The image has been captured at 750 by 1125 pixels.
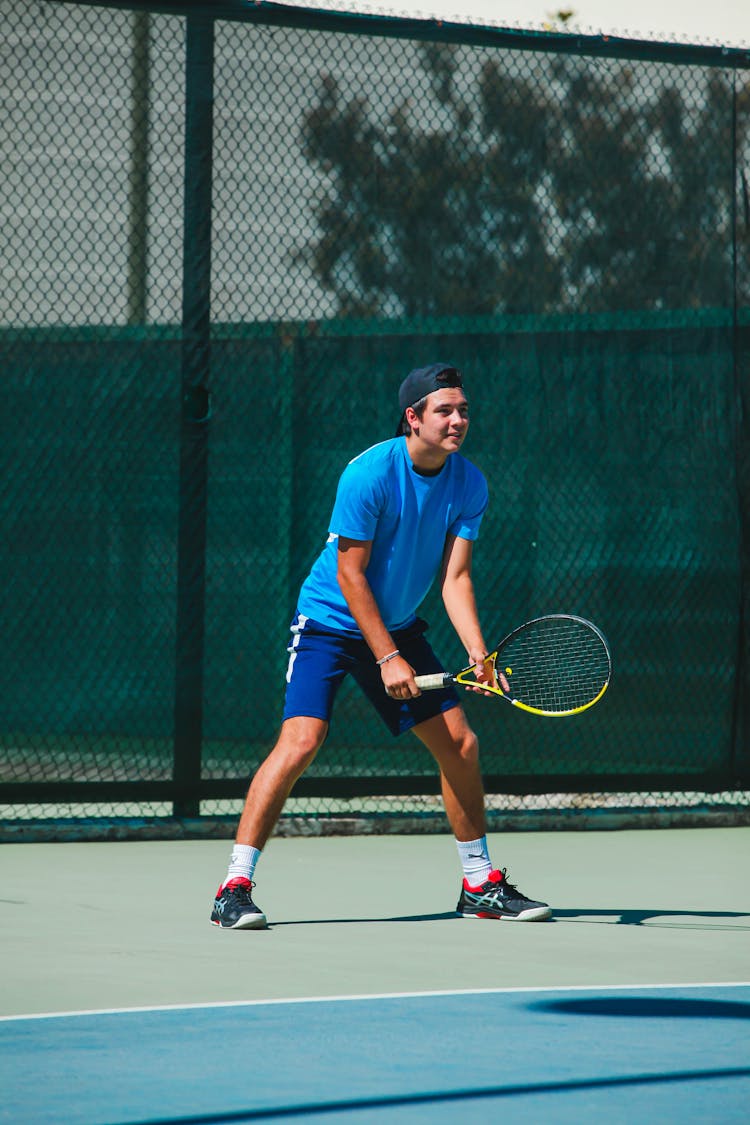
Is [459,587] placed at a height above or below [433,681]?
above

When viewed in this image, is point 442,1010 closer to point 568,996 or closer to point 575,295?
point 568,996

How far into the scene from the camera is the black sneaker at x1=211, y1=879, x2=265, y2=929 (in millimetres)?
5645

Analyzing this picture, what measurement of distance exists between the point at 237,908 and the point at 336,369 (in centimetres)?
257

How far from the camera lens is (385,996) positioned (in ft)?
15.4

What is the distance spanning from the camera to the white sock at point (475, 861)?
5.99 m

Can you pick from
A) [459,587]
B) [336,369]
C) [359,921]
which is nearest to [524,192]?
[336,369]

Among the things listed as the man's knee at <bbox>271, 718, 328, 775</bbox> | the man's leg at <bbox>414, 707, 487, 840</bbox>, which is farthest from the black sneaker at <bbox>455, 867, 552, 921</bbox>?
the man's knee at <bbox>271, 718, 328, 775</bbox>

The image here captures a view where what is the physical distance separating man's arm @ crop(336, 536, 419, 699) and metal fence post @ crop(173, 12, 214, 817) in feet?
5.77

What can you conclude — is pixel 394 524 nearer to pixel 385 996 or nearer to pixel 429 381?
pixel 429 381

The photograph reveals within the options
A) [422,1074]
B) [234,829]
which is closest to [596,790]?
[234,829]

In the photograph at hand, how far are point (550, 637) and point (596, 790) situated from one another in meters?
1.94

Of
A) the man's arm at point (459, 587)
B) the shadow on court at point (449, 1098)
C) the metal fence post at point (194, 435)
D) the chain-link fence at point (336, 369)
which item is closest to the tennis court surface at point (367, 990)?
the shadow on court at point (449, 1098)

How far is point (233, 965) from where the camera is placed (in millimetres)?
5090

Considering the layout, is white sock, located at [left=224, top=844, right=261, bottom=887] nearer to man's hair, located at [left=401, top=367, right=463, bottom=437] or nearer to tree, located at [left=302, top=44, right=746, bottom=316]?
man's hair, located at [left=401, top=367, right=463, bottom=437]
